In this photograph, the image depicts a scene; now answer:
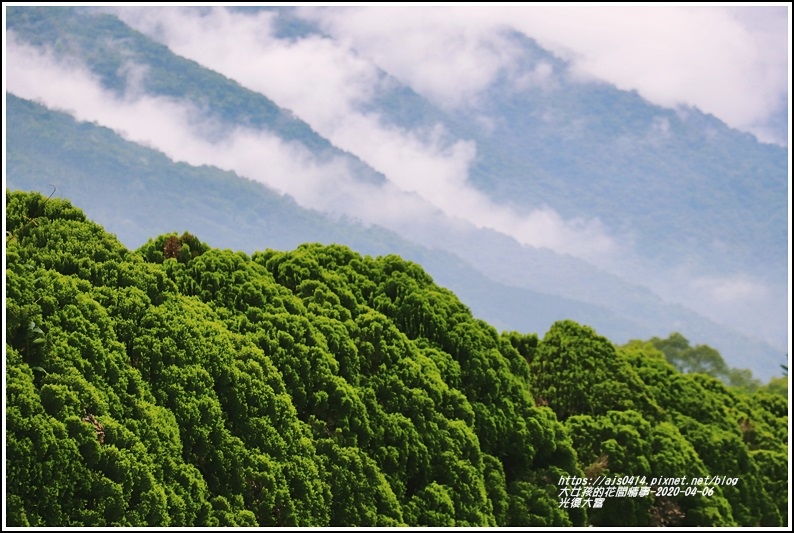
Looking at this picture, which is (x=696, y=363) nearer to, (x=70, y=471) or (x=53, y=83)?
Answer: (x=70, y=471)

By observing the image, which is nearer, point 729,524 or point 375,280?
point 375,280

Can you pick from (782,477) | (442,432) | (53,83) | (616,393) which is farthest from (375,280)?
(53,83)

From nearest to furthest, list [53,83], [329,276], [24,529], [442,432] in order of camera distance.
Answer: [24,529] < [442,432] < [329,276] < [53,83]

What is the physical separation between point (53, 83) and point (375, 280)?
20290cm

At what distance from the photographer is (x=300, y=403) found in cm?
725

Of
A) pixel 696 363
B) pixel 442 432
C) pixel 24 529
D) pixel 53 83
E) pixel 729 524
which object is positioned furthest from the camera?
pixel 53 83

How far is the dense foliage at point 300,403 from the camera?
5.84 meters

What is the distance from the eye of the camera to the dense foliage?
5840 mm

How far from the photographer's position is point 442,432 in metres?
7.83

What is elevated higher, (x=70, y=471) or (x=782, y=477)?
(x=782, y=477)

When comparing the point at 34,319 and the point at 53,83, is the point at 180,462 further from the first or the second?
the point at 53,83

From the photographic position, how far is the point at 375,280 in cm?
881

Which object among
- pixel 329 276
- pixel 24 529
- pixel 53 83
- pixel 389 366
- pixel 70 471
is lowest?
pixel 24 529

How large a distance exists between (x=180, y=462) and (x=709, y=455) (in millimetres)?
6237
